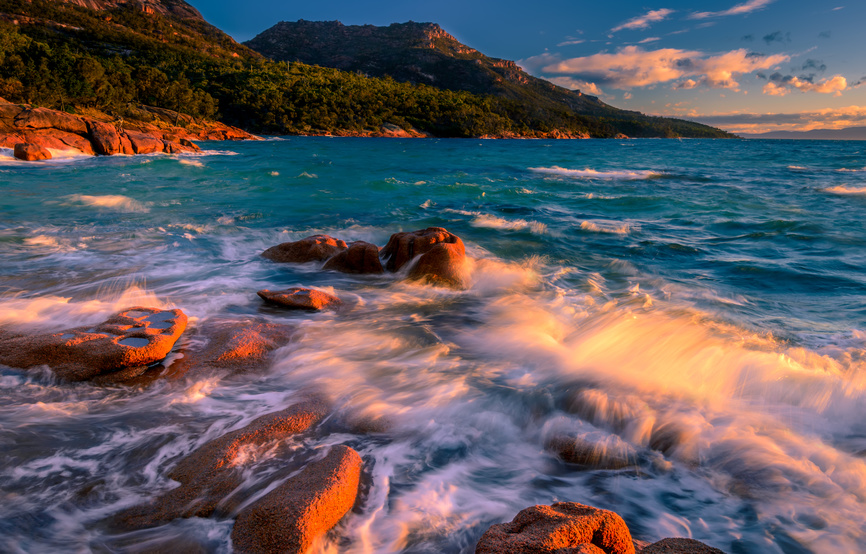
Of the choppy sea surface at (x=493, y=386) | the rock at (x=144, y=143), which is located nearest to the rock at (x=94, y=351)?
the choppy sea surface at (x=493, y=386)

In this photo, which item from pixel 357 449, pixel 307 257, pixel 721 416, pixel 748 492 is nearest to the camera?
pixel 748 492

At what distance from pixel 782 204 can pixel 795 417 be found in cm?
Answer: 1672

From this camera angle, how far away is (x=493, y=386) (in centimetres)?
467

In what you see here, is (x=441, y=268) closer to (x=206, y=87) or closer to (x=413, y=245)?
(x=413, y=245)

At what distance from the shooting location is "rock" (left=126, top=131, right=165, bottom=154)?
33.5m

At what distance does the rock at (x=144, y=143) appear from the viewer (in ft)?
110

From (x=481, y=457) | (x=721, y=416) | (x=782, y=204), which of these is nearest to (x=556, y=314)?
(x=721, y=416)

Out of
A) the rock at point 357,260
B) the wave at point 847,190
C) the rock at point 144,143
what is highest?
the rock at point 144,143

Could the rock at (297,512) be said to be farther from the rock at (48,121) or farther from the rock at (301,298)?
the rock at (48,121)

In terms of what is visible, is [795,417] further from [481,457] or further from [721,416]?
[481,457]

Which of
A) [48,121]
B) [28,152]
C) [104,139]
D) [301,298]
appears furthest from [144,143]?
[301,298]

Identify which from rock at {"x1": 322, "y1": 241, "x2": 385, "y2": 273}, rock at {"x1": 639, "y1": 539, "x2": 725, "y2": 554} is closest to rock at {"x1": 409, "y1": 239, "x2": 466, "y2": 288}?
rock at {"x1": 322, "y1": 241, "x2": 385, "y2": 273}

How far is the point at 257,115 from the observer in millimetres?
89562

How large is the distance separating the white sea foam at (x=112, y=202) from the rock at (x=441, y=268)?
10637 mm
